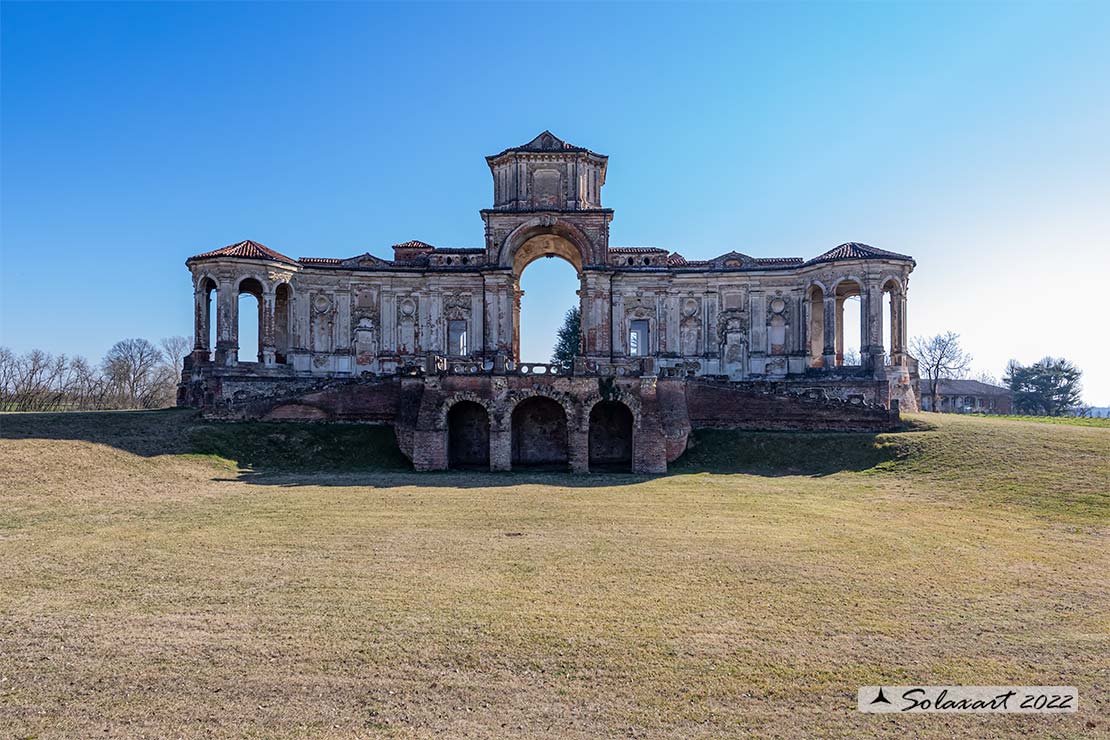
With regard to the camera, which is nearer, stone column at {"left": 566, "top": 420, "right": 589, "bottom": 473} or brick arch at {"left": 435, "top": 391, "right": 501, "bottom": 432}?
stone column at {"left": 566, "top": 420, "right": 589, "bottom": 473}

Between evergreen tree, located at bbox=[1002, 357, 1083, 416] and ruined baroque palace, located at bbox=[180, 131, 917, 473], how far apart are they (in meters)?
39.7

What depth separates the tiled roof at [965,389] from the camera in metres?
71.0

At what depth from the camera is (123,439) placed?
24953 millimetres

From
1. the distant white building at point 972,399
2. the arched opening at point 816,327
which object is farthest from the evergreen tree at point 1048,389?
the arched opening at point 816,327

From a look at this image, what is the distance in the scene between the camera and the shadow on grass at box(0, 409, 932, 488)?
24.4 meters

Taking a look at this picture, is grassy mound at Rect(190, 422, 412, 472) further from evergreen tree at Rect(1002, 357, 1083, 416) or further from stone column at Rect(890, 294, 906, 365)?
evergreen tree at Rect(1002, 357, 1083, 416)

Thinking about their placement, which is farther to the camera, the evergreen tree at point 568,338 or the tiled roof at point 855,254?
the evergreen tree at point 568,338

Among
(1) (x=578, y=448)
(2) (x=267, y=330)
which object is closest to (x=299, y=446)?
(1) (x=578, y=448)

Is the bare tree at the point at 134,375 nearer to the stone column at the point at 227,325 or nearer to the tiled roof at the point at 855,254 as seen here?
the stone column at the point at 227,325

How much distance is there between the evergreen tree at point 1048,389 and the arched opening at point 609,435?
57.7m

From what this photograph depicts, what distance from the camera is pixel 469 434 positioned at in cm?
3109

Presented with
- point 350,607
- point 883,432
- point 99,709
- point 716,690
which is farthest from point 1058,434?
point 99,709

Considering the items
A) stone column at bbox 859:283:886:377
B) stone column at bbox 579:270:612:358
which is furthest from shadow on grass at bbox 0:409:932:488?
stone column at bbox 579:270:612:358

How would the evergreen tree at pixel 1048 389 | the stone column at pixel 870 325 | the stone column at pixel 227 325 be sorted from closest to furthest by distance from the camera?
1. the stone column at pixel 227 325
2. the stone column at pixel 870 325
3. the evergreen tree at pixel 1048 389
